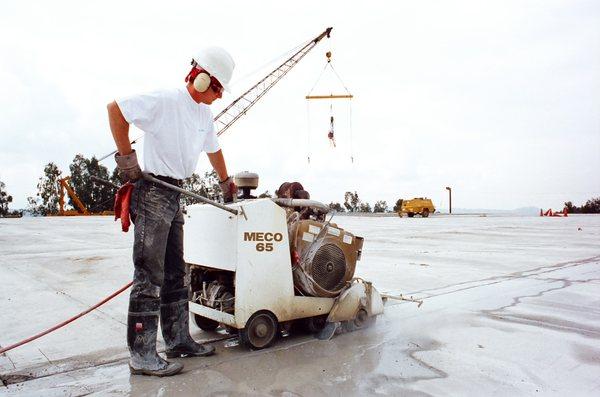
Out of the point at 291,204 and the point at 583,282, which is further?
the point at 583,282

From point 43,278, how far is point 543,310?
17.9ft

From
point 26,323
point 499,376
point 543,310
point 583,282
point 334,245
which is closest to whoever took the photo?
point 499,376

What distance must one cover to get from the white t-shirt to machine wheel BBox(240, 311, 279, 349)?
0.99 metres

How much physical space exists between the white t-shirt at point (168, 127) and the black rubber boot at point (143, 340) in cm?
77

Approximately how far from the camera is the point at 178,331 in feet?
9.82

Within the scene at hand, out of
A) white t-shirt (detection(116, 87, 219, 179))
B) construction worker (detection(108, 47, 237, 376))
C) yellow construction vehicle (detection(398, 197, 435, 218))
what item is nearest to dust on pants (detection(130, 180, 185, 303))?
construction worker (detection(108, 47, 237, 376))

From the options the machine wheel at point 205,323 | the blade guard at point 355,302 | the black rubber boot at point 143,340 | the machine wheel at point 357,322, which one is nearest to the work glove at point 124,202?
the black rubber boot at point 143,340

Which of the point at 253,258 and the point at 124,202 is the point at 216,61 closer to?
the point at 124,202

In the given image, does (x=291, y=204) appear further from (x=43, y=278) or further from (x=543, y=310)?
(x=43, y=278)

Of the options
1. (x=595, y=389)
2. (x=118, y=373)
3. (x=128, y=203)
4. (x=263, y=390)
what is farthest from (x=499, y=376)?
(x=128, y=203)

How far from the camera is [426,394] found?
7.68 ft

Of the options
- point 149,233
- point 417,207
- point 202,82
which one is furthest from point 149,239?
point 417,207

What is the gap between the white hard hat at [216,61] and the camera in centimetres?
281

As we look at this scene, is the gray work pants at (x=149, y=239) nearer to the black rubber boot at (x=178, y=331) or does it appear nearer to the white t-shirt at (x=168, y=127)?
the white t-shirt at (x=168, y=127)
